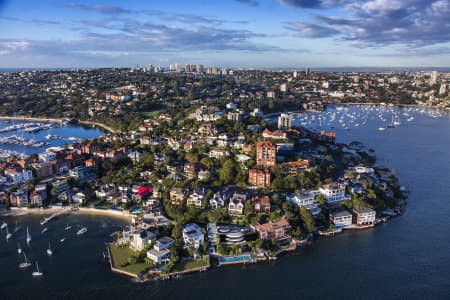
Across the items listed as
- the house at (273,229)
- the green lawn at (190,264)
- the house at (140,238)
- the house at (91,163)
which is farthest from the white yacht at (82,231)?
the house at (91,163)

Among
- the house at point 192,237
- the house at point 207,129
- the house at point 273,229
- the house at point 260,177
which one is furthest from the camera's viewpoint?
the house at point 207,129

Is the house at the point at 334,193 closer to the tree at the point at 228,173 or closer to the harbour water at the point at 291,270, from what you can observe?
Answer: the harbour water at the point at 291,270

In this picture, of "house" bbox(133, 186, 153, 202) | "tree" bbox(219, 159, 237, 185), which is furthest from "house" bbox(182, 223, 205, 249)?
"tree" bbox(219, 159, 237, 185)

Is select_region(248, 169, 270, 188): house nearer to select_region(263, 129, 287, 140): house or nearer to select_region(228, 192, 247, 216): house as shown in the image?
select_region(228, 192, 247, 216): house

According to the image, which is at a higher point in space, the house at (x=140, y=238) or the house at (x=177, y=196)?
the house at (x=177, y=196)

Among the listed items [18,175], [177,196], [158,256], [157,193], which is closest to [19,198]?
[18,175]

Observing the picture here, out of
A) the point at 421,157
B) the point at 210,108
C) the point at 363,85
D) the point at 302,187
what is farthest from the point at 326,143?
the point at 363,85
